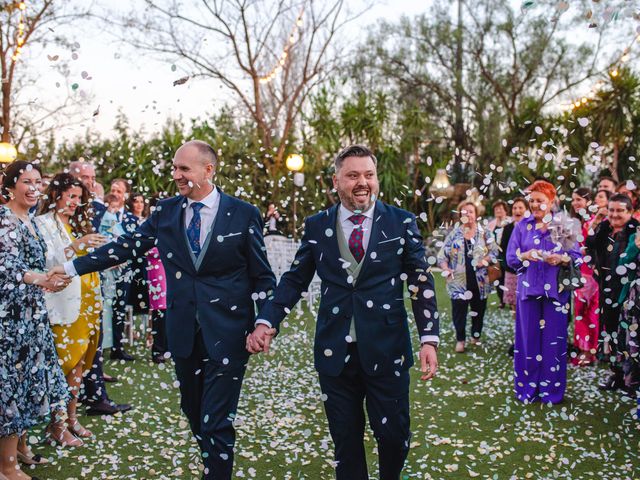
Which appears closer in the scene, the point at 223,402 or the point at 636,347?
the point at 223,402

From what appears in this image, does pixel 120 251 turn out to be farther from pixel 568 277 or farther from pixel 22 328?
pixel 568 277

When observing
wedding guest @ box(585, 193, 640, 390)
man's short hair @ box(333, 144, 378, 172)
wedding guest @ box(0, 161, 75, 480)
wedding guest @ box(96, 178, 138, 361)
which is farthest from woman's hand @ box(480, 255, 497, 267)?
wedding guest @ box(0, 161, 75, 480)

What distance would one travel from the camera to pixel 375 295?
9.77ft

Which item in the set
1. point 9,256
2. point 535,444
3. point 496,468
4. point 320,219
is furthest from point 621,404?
point 9,256

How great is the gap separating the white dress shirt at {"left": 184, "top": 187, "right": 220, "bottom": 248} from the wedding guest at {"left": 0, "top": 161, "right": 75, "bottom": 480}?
2.71ft

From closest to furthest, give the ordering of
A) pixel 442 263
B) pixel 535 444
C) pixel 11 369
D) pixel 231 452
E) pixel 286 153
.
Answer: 1. pixel 231 452
2. pixel 11 369
3. pixel 535 444
4. pixel 442 263
5. pixel 286 153

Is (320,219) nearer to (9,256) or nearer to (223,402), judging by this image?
(223,402)

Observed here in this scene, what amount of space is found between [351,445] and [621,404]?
3457 mm

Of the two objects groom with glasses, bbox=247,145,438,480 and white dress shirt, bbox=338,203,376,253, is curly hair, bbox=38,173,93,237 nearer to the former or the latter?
groom with glasses, bbox=247,145,438,480

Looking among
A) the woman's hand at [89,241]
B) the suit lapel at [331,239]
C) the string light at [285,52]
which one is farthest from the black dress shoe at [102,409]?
the string light at [285,52]

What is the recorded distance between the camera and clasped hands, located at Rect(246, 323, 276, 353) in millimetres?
3113

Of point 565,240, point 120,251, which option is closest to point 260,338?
point 120,251

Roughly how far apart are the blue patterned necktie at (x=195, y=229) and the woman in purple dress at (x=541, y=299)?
308cm

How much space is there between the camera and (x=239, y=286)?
330 cm
